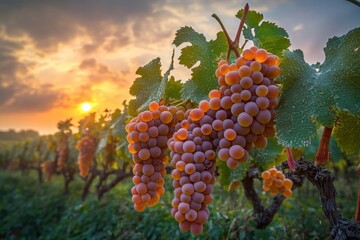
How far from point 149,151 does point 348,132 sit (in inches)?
33.9

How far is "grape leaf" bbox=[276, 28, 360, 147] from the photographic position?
111 centimetres

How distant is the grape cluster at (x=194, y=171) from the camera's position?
100cm

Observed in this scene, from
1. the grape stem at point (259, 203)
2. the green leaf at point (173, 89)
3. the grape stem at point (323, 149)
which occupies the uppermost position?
the green leaf at point (173, 89)

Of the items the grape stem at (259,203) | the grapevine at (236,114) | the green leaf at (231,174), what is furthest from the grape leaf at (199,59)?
the grape stem at (259,203)

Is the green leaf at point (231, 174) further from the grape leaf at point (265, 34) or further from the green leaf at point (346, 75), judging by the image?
the green leaf at point (346, 75)

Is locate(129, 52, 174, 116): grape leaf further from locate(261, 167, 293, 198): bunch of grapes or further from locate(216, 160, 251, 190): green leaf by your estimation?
locate(261, 167, 293, 198): bunch of grapes

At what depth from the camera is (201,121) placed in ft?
3.56

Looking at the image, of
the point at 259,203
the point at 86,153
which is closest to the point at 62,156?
the point at 86,153

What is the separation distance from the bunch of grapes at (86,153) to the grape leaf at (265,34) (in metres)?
4.92

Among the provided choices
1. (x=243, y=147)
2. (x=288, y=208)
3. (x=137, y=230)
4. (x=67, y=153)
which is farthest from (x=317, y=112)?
(x=67, y=153)

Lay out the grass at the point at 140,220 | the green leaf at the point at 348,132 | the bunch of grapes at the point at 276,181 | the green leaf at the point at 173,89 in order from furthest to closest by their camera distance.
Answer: the grass at the point at 140,220 < the bunch of grapes at the point at 276,181 < the green leaf at the point at 173,89 < the green leaf at the point at 348,132

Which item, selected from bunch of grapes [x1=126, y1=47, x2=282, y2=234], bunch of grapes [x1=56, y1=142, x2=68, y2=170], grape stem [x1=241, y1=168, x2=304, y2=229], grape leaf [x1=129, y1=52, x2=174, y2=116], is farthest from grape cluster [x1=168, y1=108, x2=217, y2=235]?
bunch of grapes [x1=56, y1=142, x2=68, y2=170]

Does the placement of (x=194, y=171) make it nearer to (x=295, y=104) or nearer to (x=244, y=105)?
(x=244, y=105)

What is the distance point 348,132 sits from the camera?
143cm
